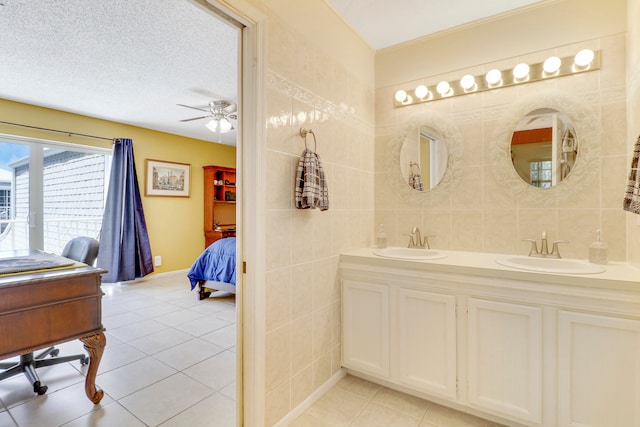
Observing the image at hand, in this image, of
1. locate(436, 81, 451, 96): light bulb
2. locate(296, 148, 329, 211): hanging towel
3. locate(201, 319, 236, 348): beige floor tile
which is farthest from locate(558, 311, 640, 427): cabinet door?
locate(201, 319, 236, 348): beige floor tile

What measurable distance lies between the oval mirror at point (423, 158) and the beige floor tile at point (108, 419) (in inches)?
94.3

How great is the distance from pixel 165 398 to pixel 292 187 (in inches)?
63.4

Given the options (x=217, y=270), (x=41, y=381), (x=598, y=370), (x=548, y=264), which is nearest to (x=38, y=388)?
(x=41, y=381)

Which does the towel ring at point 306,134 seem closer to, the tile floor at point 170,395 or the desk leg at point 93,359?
the tile floor at point 170,395

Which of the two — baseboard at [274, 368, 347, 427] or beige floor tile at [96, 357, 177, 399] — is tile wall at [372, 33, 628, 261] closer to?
baseboard at [274, 368, 347, 427]

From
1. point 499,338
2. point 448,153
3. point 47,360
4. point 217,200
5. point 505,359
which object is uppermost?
point 448,153

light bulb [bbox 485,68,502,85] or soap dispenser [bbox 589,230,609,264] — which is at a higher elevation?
light bulb [bbox 485,68,502,85]

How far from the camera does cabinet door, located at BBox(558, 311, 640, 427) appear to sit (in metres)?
1.34

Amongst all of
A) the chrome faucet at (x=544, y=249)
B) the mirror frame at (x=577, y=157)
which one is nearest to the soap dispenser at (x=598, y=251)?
the chrome faucet at (x=544, y=249)

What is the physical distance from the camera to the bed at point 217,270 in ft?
11.9

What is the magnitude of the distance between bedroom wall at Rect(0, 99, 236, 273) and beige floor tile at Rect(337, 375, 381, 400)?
402 centimetres

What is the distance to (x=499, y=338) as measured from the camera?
1609 mm

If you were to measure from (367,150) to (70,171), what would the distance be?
4288mm

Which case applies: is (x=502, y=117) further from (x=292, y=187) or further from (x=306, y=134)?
(x=292, y=187)
